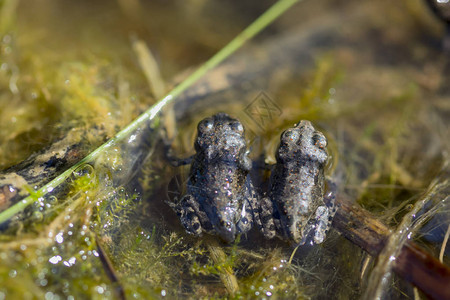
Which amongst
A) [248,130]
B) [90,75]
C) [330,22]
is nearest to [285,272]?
[248,130]

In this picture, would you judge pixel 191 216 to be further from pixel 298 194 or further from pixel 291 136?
pixel 291 136

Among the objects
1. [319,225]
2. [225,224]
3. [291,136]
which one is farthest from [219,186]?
[319,225]

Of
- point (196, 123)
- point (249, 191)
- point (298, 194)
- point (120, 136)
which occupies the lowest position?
point (298, 194)

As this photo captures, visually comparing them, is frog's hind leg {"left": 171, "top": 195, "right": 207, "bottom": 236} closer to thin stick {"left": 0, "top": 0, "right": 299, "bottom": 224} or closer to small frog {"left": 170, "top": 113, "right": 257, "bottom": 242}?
small frog {"left": 170, "top": 113, "right": 257, "bottom": 242}

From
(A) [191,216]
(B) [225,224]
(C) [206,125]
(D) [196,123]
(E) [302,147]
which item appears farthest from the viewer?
(D) [196,123]

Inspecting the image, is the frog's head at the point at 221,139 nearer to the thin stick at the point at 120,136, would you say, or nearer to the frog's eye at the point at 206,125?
the frog's eye at the point at 206,125
